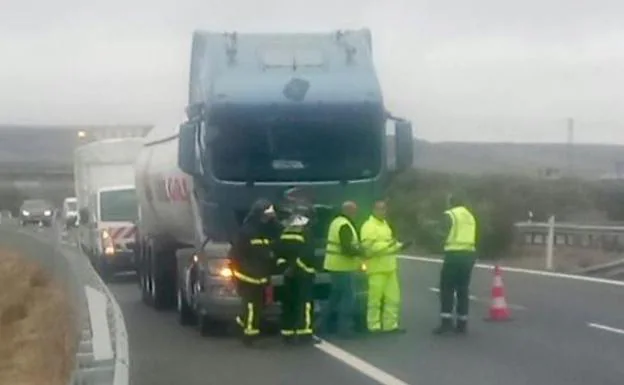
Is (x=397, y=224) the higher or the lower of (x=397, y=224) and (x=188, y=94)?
the lower

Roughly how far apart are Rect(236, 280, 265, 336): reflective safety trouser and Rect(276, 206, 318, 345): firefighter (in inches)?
12.3

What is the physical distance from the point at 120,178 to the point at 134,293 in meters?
6.99

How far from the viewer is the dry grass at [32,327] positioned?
1964 centimetres

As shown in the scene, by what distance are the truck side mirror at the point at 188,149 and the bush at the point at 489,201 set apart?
62.1 feet

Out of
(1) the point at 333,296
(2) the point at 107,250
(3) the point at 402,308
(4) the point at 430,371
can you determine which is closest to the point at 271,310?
(1) the point at 333,296

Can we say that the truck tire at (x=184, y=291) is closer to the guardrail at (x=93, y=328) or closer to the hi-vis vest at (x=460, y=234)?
the guardrail at (x=93, y=328)

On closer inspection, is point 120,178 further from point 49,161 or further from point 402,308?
point 49,161

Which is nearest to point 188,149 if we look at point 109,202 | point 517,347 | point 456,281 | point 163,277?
point 456,281

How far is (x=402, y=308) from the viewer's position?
25.9 metres

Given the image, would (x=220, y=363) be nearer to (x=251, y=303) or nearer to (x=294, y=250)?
(x=251, y=303)

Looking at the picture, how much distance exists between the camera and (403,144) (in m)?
21.0

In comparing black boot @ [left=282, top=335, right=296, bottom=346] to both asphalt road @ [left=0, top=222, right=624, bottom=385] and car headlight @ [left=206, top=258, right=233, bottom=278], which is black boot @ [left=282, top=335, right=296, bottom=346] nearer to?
asphalt road @ [left=0, top=222, right=624, bottom=385]

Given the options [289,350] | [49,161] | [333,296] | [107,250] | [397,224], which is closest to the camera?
[289,350]

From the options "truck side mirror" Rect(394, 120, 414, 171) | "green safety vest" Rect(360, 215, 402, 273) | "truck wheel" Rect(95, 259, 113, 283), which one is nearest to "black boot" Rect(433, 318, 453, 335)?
"green safety vest" Rect(360, 215, 402, 273)
